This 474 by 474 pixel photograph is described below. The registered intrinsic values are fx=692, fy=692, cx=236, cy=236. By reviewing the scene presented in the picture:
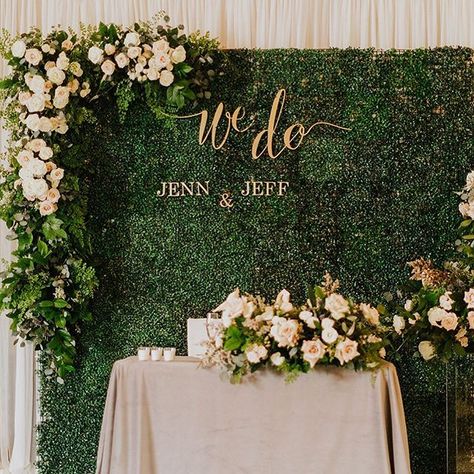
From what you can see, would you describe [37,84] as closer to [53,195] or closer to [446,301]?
[53,195]

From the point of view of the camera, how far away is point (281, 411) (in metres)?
3.22

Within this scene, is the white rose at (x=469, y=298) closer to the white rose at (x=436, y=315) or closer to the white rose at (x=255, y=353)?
the white rose at (x=436, y=315)

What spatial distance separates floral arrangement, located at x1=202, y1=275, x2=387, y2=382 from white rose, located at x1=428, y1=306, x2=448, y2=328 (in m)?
0.36

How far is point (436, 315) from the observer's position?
341cm

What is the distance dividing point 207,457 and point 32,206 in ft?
5.15

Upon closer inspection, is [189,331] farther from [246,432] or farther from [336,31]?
[336,31]

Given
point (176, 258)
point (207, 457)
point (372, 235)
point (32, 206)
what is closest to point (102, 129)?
point (32, 206)

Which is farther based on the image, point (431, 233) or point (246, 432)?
point (431, 233)

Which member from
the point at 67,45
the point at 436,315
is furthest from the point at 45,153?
the point at 436,315

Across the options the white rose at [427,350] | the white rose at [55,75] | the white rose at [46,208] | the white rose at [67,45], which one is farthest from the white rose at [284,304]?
the white rose at [67,45]

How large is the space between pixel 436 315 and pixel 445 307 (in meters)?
0.06

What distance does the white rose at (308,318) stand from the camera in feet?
10.3

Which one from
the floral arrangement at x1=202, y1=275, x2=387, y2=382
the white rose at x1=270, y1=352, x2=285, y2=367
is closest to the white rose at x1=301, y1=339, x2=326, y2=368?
the floral arrangement at x1=202, y1=275, x2=387, y2=382

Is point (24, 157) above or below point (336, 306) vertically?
above
